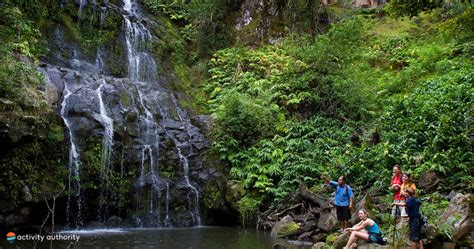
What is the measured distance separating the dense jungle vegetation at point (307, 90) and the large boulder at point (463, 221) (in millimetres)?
2977

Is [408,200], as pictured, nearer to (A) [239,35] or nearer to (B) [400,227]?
(B) [400,227]

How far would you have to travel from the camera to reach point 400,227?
8758 millimetres

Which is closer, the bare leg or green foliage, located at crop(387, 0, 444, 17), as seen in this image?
the bare leg

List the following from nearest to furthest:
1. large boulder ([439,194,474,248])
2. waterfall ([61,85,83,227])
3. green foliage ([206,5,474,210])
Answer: large boulder ([439,194,474,248])
green foliage ([206,5,474,210])
waterfall ([61,85,83,227])

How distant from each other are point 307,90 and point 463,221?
471 inches

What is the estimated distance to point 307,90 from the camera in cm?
1873

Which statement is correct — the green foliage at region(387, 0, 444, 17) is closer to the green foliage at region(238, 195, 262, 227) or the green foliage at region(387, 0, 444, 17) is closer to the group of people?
the group of people

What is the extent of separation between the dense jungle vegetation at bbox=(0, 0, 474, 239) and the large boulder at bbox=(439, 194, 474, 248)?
2977mm

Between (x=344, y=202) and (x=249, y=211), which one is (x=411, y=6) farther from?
(x=249, y=211)

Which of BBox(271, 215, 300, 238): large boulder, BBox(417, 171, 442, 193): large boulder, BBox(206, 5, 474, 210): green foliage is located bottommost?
BBox(271, 215, 300, 238): large boulder

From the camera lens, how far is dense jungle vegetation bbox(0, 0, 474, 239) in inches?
487

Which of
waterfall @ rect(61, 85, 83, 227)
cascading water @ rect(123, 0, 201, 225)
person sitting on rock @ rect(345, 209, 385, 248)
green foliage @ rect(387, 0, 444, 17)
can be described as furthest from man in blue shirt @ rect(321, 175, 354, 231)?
waterfall @ rect(61, 85, 83, 227)

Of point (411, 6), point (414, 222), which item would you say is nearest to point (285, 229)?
point (414, 222)

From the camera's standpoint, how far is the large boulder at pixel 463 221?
7137 mm
